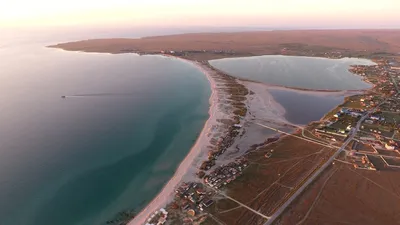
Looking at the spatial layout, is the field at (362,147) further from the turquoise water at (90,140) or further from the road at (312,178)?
the turquoise water at (90,140)

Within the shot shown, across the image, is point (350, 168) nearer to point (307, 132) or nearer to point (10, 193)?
point (307, 132)

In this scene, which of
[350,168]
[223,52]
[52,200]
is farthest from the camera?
[223,52]

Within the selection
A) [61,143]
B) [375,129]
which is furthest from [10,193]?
[375,129]

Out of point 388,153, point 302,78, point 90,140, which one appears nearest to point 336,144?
point 388,153

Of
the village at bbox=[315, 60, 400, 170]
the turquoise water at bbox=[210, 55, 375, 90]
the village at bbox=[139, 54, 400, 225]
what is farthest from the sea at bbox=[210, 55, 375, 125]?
the village at bbox=[139, 54, 400, 225]

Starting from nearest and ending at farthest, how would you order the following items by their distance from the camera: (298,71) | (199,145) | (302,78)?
(199,145), (302,78), (298,71)

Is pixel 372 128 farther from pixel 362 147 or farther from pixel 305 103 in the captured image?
pixel 305 103
